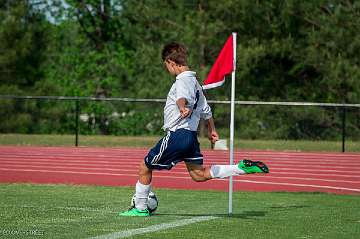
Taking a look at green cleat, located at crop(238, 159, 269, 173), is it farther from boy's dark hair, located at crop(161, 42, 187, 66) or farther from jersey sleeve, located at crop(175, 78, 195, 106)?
boy's dark hair, located at crop(161, 42, 187, 66)

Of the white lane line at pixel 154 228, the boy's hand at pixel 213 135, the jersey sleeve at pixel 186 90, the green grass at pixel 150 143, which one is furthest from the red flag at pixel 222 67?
the green grass at pixel 150 143

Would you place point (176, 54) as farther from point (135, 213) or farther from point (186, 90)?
point (135, 213)

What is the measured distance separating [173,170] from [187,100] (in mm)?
8723

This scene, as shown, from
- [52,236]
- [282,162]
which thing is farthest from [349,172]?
[52,236]

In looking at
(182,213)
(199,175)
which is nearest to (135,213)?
(182,213)

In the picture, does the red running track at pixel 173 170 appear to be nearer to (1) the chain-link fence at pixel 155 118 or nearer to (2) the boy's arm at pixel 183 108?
(1) the chain-link fence at pixel 155 118

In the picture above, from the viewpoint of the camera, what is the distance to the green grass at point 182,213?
7828mm

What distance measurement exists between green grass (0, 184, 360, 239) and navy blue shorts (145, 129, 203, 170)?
0.57 metres

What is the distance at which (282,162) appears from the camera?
19.6 m

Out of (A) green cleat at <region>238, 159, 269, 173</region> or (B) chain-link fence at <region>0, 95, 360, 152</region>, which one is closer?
(A) green cleat at <region>238, 159, 269, 173</region>

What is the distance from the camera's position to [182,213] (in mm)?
9555

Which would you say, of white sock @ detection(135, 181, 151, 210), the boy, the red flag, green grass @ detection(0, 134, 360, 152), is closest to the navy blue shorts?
the boy

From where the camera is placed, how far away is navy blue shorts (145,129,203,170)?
8.81 meters

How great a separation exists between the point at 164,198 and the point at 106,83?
38.2 m
